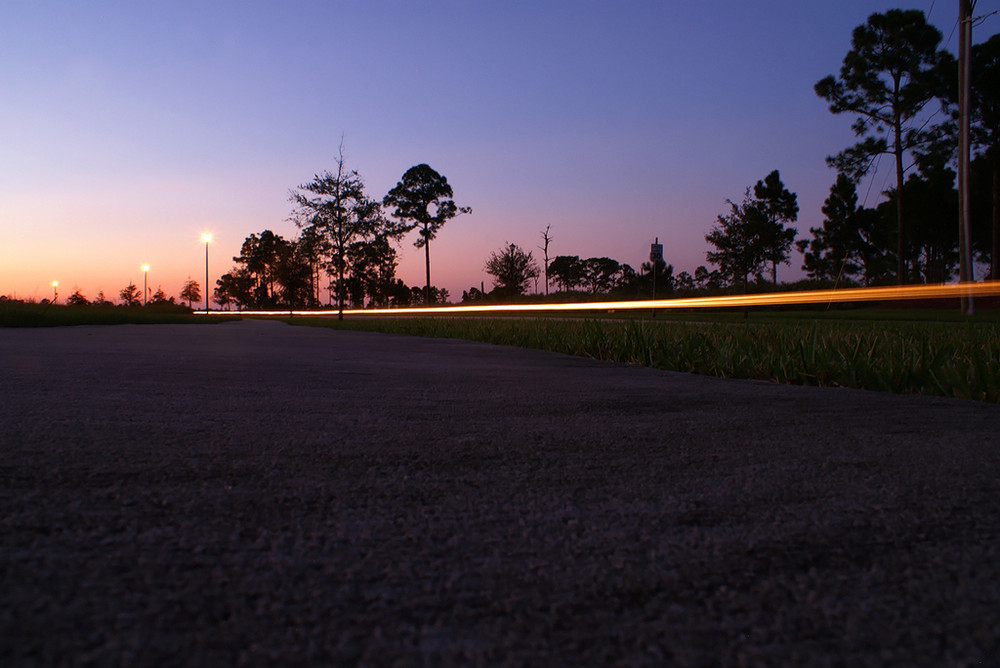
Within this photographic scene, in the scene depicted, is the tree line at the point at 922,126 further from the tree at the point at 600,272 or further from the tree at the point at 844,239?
the tree at the point at 600,272

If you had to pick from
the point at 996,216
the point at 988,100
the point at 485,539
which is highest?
the point at 988,100

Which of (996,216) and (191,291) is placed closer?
(996,216)

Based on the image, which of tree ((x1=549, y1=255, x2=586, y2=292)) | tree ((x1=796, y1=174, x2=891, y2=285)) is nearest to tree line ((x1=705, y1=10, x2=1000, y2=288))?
tree ((x1=796, y1=174, x2=891, y2=285))

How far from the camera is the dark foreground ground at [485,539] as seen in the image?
2.58 ft

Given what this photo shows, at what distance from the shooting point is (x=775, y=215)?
48500 mm

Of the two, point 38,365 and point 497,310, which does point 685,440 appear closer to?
point 38,365

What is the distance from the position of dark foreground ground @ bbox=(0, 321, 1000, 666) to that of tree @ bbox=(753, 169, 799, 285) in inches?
1893

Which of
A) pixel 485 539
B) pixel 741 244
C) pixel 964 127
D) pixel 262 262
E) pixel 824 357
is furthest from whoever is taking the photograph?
pixel 262 262

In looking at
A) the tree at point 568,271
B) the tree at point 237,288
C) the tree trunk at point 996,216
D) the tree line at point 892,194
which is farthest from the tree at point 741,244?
the tree at point 237,288

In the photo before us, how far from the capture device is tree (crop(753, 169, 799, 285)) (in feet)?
152

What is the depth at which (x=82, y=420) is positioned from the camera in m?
2.00

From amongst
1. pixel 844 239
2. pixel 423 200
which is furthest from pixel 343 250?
pixel 844 239

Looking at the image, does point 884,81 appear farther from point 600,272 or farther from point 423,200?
point 600,272

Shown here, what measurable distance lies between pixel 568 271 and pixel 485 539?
8905cm
